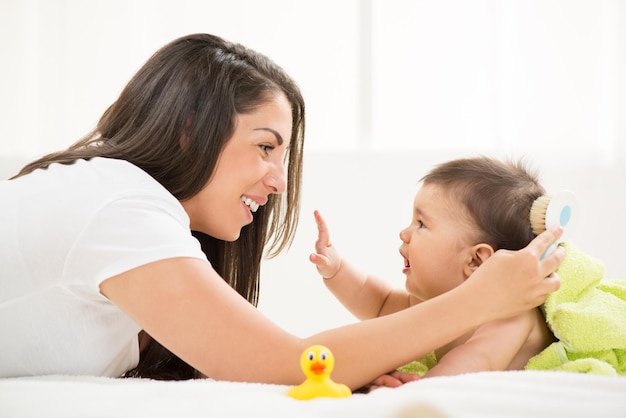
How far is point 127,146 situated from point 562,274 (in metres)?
0.81

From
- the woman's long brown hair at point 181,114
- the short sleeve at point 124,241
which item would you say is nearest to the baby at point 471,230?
the woman's long brown hair at point 181,114

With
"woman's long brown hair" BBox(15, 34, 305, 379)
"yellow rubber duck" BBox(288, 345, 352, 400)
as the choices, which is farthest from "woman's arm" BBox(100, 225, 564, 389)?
"woman's long brown hair" BBox(15, 34, 305, 379)

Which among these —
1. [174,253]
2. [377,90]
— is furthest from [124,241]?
[377,90]

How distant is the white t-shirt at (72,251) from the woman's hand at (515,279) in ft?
1.36

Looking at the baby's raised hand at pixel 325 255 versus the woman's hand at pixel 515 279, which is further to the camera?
the baby's raised hand at pixel 325 255

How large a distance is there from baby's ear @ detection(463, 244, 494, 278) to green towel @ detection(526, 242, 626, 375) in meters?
0.13

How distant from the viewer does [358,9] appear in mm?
2631

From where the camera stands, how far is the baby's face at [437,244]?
1.34m

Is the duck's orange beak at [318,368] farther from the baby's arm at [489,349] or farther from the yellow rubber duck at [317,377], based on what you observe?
the baby's arm at [489,349]

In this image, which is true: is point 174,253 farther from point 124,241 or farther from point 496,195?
point 496,195

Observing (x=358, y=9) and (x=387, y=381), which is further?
(x=358, y=9)

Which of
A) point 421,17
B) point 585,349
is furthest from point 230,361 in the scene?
point 421,17

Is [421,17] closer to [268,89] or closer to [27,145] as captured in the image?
[268,89]

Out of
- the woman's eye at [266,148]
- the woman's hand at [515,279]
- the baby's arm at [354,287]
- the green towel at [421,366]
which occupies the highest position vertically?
the woman's eye at [266,148]
